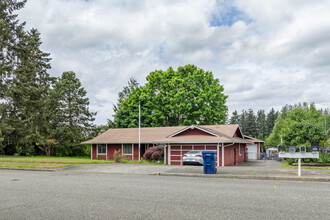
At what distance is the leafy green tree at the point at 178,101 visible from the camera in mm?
41688

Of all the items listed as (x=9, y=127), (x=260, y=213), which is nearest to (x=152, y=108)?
(x=9, y=127)

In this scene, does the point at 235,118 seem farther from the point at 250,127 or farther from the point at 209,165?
the point at 209,165

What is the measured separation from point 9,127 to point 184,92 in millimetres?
22757

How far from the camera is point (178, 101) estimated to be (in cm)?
4184

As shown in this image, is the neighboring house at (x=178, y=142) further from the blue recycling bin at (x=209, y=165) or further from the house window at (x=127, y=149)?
the blue recycling bin at (x=209, y=165)

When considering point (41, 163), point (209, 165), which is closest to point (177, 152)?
point (41, 163)

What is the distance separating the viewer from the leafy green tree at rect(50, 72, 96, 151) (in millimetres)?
42750

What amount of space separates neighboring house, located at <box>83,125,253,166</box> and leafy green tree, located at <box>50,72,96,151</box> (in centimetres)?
936

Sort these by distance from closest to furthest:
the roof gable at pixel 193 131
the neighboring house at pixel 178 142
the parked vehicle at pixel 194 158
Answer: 1. the parked vehicle at pixel 194 158
2. the neighboring house at pixel 178 142
3. the roof gable at pixel 193 131

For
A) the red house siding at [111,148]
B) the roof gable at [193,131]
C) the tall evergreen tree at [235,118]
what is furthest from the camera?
the tall evergreen tree at [235,118]

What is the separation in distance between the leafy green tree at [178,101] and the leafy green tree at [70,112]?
564 centimetres

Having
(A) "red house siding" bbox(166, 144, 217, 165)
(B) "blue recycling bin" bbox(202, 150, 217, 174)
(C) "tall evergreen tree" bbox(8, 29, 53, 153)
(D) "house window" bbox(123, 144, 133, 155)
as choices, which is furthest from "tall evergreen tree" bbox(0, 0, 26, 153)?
(B) "blue recycling bin" bbox(202, 150, 217, 174)

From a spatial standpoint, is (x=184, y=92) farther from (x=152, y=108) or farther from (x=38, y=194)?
(x=38, y=194)

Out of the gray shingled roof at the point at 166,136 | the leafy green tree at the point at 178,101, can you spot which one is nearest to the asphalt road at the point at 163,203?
the gray shingled roof at the point at 166,136
